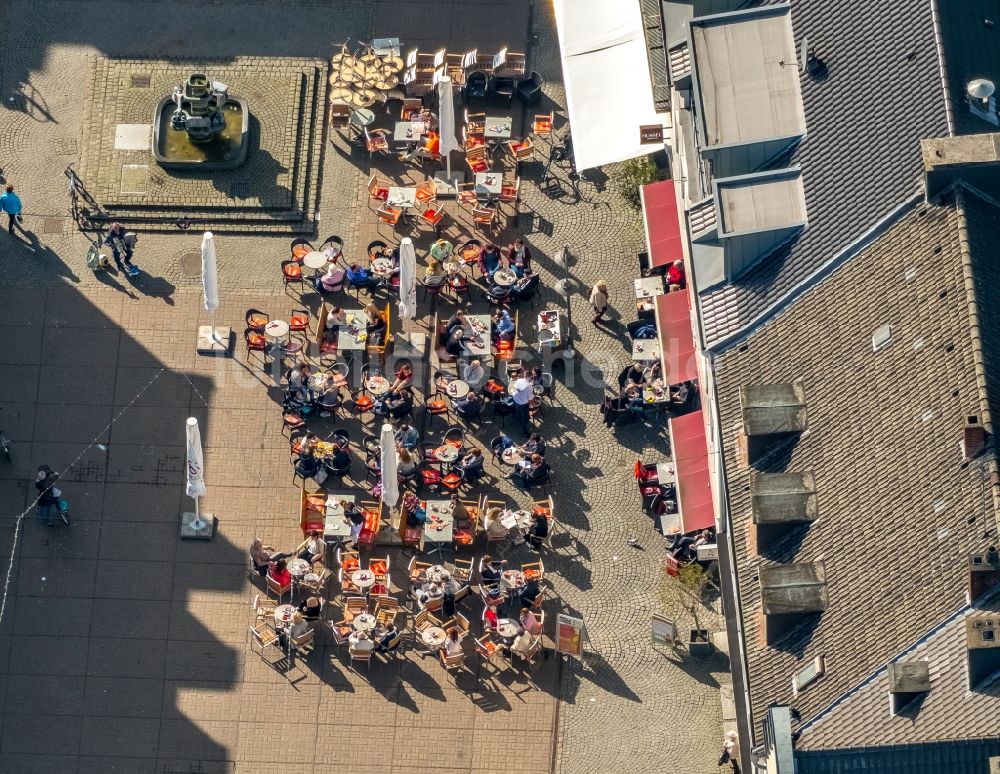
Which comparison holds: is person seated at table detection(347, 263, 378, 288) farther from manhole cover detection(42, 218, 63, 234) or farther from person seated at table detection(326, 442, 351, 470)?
manhole cover detection(42, 218, 63, 234)

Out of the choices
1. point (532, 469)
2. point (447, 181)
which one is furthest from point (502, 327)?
point (447, 181)

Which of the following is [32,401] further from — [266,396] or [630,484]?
[630,484]

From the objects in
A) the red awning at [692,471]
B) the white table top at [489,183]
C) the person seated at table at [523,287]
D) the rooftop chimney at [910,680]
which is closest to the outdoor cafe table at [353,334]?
the person seated at table at [523,287]

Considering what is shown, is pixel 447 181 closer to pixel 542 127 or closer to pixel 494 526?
pixel 542 127

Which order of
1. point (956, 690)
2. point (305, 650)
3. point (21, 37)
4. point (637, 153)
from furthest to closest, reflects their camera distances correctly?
point (21, 37) < point (637, 153) < point (305, 650) < point (956, 690)

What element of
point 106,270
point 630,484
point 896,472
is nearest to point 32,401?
point 106,270

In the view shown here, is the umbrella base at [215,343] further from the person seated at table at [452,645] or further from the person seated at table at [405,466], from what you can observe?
the person seated at table at [452,645]

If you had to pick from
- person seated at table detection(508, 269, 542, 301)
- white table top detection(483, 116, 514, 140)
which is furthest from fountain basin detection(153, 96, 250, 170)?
person seated at table detection(508, 269, 542, 301)
